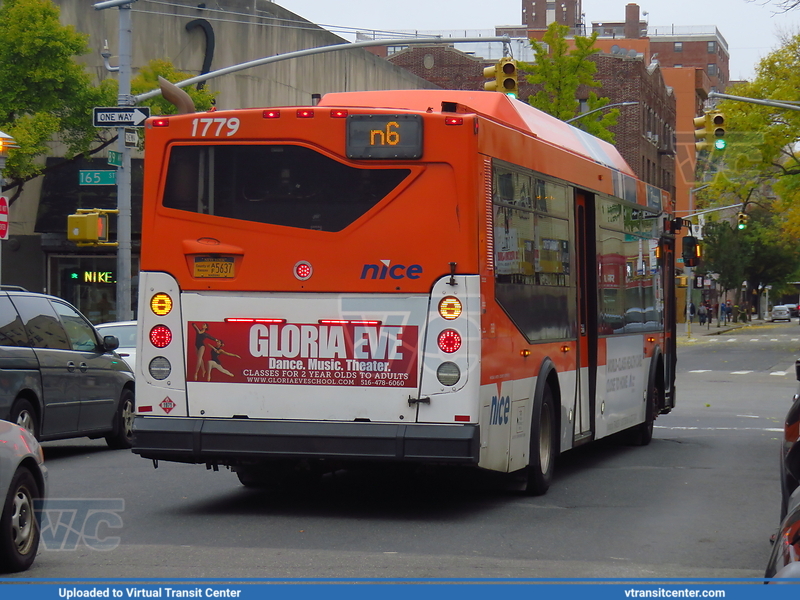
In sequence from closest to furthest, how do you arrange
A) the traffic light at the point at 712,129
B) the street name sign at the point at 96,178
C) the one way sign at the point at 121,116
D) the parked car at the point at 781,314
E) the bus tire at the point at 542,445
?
1. the bus tire at the point at 542,445
2. the one way sign at the point at 121,116
3. the street name sign at the point at 96,178
4. the traffic light at the point at 712,129
5. the parked car at the point at 781,314

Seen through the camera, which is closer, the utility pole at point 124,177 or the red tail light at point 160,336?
the red tail light at point 160,336

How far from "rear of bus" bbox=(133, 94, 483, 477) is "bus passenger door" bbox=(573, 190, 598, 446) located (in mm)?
3185

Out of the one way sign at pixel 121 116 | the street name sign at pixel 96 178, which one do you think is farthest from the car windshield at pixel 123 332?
the one way sign at pixel 121 116

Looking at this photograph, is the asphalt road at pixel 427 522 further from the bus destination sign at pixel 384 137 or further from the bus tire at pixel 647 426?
the bus destination sign at pixel 384 137

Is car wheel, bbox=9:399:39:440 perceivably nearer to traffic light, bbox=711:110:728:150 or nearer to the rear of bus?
the rear of bus

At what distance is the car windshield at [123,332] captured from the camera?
17.3 meters

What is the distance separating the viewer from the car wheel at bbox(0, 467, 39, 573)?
22.4 feet

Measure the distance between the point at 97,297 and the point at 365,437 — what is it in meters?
30.0

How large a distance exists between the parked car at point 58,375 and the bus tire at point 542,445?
5075mm

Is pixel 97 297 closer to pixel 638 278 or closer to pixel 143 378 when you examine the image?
pixel 638 278

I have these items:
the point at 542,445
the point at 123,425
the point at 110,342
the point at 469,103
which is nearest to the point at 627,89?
Result: the point at 123,425

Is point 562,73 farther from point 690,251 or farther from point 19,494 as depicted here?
point 19,494

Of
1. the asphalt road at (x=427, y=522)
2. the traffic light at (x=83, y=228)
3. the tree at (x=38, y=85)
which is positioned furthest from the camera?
the tree at (x=38, y=85)

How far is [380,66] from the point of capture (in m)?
51.9
